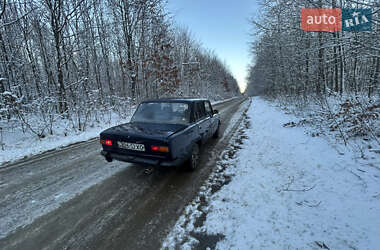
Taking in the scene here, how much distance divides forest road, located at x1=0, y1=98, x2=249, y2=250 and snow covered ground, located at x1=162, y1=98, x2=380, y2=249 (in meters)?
0.34

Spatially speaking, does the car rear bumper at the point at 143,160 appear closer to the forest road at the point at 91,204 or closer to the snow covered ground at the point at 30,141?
the forest road at the point at 91,204

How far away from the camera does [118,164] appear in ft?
13.6

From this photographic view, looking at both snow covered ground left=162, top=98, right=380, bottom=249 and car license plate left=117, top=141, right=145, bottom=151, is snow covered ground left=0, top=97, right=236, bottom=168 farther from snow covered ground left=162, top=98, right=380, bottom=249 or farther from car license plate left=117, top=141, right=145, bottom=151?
snow covered ground left=162, top=98, right=380, bottom=249

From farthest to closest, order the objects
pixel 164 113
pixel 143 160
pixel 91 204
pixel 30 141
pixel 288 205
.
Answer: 1. pixel 30 141
2. pixel 164 113
3. pixel 143 160
4. pixel 91 204
5. pixel 288 205

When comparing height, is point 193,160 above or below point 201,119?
below

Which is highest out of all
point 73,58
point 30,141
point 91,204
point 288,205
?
point 73,58

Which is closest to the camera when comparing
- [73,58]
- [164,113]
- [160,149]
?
[160,149]

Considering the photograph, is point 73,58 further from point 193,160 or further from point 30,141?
point 193,160

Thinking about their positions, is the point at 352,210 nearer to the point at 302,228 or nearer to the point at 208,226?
the point at 302,228

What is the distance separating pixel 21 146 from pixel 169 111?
6349 mm

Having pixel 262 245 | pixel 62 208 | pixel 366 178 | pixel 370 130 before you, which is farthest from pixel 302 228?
pixel 370 130

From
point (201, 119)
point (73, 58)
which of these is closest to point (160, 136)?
point (201, 119)

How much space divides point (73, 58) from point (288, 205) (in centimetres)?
1692

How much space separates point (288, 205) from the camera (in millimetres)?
2422
